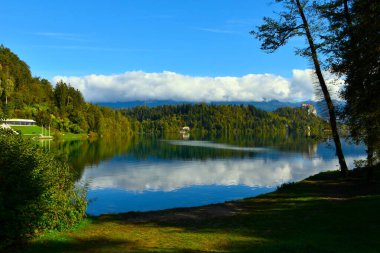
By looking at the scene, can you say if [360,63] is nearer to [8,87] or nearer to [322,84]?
[322,84]

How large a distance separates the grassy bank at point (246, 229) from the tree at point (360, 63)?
442cm

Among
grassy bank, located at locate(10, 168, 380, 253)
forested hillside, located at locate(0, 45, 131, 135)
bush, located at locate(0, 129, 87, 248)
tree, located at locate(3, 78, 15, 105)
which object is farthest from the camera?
forested hillside, located at locate(0, 45, 131, 135)

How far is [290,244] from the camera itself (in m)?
13.5

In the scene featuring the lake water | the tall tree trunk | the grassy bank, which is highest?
the tall tree trunk

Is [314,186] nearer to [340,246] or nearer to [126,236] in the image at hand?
[340,246]

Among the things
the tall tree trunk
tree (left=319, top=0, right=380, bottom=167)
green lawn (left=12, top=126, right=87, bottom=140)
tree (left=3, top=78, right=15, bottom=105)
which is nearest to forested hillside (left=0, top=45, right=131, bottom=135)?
tree (left=3, top=78, right=15, bottom=105)

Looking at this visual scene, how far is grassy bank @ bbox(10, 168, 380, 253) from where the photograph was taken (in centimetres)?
1404

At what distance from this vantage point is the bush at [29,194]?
1384cm

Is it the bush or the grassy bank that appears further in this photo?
the grassy bank

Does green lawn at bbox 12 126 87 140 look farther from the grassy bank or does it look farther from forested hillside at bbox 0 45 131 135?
the grassy bank

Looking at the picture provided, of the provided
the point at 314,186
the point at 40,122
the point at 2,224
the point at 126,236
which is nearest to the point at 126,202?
the point at 314,186

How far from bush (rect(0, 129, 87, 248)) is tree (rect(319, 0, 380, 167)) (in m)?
17.3

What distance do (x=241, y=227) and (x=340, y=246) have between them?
16.7 feet

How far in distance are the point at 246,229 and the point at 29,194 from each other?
9.65 meters
